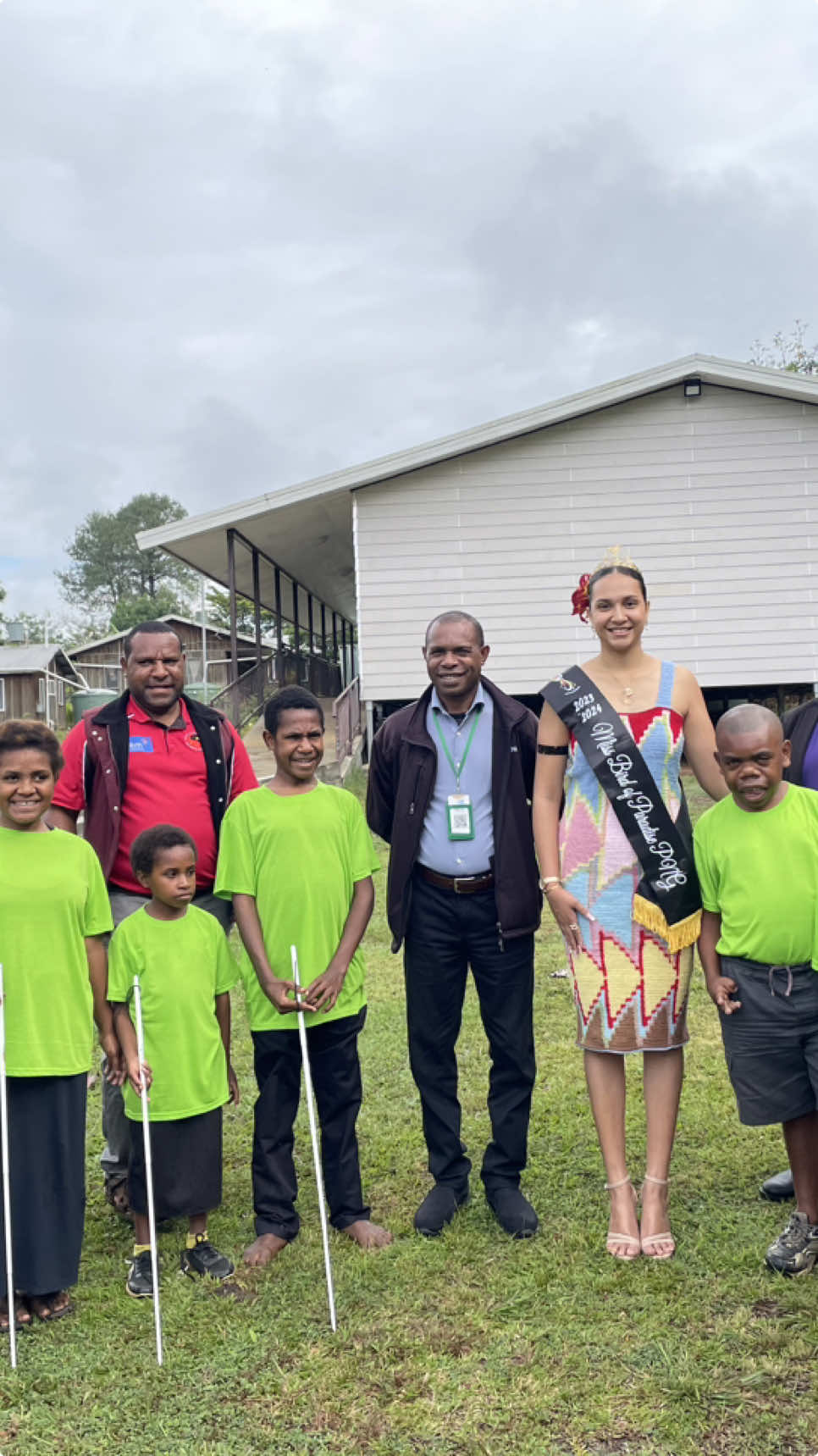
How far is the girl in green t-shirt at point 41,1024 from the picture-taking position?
11.7 feet

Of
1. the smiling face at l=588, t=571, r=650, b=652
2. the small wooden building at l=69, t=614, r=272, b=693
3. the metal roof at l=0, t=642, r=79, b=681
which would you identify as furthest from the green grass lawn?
the metal roof at l=0, t=642, r=79, b=681

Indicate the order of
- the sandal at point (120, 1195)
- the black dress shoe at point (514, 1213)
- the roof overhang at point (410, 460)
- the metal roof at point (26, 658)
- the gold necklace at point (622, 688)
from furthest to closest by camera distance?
the metal roof at point (26, 658) → the roof overhang at point (410, 460) → the sandal at point (120, 1195) → the black dress shoe at point (514, 1213) → the gold necklace at point (622, 688)

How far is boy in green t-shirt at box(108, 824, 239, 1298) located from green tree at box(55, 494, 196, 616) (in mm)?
83487

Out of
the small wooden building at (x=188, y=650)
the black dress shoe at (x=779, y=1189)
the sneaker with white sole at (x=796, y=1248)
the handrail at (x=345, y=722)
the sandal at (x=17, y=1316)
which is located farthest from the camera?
the small wooden building at (x=188, y=650)

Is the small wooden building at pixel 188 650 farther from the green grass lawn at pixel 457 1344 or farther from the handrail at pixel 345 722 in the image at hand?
the green grass lawn at pixel 457 1344

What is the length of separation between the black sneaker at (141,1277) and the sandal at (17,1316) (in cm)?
32

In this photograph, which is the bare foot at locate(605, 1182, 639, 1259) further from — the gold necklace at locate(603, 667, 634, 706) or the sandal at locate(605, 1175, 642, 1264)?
the gold necklace at locate(603, 667, 634, 706)

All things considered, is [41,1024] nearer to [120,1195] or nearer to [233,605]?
[120,1195]

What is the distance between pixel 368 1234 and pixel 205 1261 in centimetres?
55

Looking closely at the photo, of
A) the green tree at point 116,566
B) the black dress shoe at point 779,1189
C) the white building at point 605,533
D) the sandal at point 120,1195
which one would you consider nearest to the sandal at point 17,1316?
the sandal at point 120,1195

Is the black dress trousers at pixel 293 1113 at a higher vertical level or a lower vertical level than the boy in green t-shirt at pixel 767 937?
lower

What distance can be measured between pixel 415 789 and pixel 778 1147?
216cm

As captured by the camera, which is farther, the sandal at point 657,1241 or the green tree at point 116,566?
the green tree at point 116,566

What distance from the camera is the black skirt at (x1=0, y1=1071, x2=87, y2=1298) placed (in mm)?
3568
